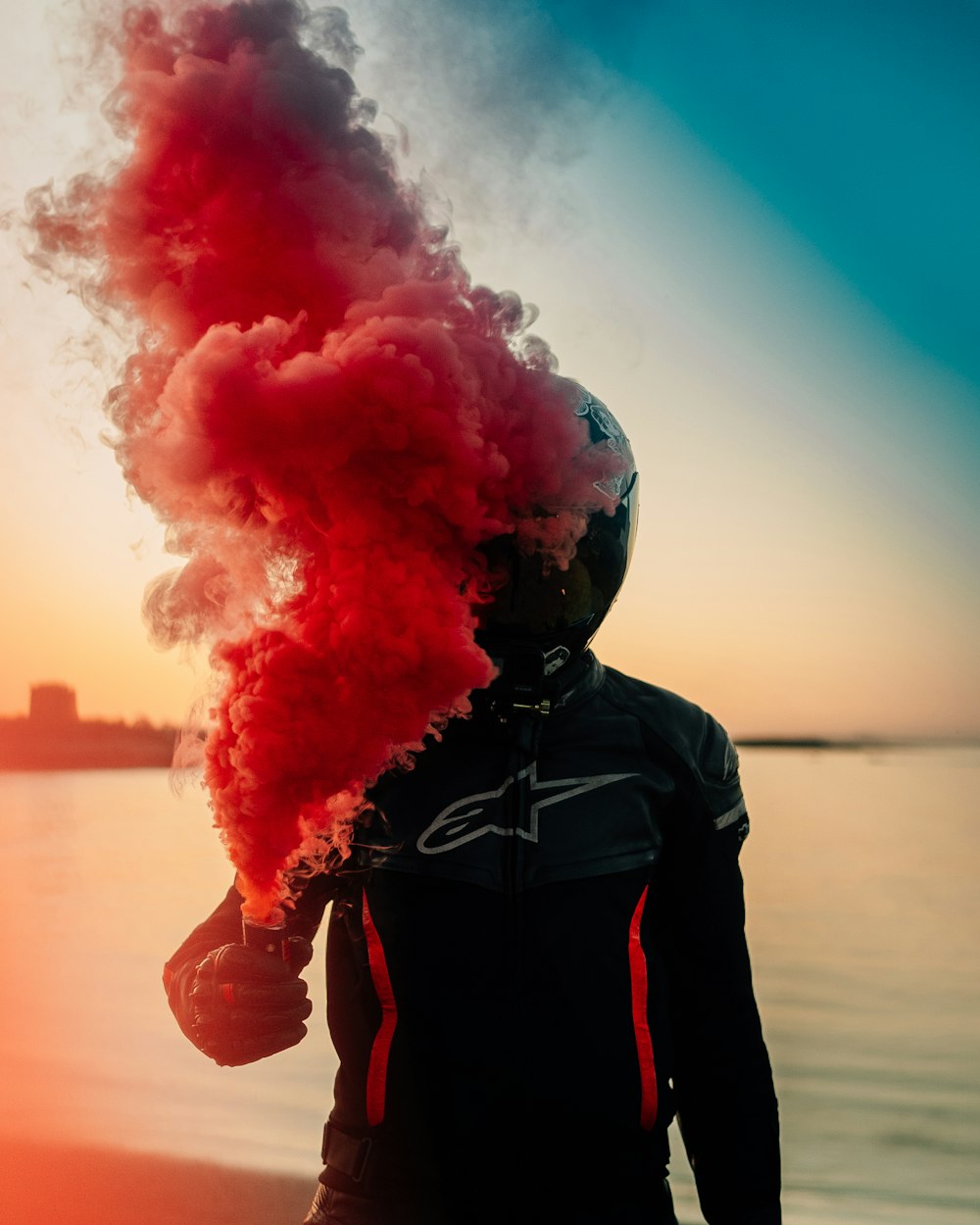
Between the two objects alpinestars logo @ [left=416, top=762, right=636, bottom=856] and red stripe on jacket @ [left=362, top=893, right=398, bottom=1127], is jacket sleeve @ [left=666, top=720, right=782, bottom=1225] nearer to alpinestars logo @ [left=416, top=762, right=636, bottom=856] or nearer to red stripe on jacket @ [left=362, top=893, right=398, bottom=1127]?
alpinestars logo @ [left=416, top=762, right=636, bottom=856]

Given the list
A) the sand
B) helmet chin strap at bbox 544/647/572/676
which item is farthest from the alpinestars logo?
the sand

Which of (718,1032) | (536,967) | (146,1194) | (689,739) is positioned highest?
(689,739)

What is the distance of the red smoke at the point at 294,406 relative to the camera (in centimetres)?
Answer: 104

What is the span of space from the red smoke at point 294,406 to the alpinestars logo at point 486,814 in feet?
0.54

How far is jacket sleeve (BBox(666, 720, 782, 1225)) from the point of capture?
139cm

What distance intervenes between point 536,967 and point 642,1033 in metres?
0.17

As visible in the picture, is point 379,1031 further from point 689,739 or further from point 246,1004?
point 689,739

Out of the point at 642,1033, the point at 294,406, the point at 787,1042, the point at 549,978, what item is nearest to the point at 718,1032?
the point at 642,1033

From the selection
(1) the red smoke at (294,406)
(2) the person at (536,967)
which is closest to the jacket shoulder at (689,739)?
(2) the person at (536,967)

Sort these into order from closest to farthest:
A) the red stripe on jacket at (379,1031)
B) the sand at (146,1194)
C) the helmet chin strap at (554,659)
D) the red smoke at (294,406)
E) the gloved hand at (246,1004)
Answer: the red smoke at (294,406)
the gloved hand at (246,1004)
the red stripe on jacket at (379,1031)
the helmet chin strap at (554,659)
the sand at (146,1194)

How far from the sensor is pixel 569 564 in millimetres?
1377

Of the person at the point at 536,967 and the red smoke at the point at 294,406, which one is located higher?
the red smoke at the point at 294,406

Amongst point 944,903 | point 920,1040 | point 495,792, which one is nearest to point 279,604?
point 495,792

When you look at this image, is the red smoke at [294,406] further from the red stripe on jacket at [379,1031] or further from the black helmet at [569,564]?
the red stripe on jacket at [379,1031]
